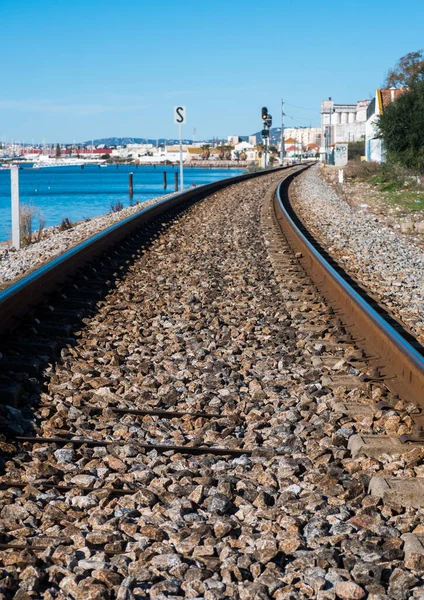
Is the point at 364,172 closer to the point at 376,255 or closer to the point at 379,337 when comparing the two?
the point at 376,255

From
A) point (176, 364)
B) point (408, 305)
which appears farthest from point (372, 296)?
point (176, 364)

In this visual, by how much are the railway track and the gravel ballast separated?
0.81 m

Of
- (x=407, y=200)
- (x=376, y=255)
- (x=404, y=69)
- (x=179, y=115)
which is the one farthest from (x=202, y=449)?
(x=404, y=69)

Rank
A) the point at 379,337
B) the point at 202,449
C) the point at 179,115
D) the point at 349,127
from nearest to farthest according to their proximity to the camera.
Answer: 1. the point at 202,449
2. the point at 379,337
3. the point at 179,115
4. the point at 349,127

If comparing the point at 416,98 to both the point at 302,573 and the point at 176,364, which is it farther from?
the point at 302,573

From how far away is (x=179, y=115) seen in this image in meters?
29.5

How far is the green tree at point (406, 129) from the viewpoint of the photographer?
33250 mm

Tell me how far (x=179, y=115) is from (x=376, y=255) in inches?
722

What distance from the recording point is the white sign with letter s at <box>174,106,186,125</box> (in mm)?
29172

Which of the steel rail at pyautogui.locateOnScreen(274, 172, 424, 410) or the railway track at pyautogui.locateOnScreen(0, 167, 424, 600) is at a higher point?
the steel rail at pyautogui.locateOnScreen(274, 172, 424, 410)

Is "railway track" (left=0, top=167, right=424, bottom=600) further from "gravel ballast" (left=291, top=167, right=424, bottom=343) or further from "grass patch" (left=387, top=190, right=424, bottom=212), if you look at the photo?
"grass patch" (left=387, top=190, right=424, bottom=212)

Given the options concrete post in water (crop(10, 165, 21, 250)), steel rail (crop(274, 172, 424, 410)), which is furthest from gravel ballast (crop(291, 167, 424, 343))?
concrete post in water (crop(10, 165, 21, 250))

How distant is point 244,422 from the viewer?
4688mm

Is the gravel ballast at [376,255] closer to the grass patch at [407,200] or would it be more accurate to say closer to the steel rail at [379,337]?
the steel rail at [379,337]
